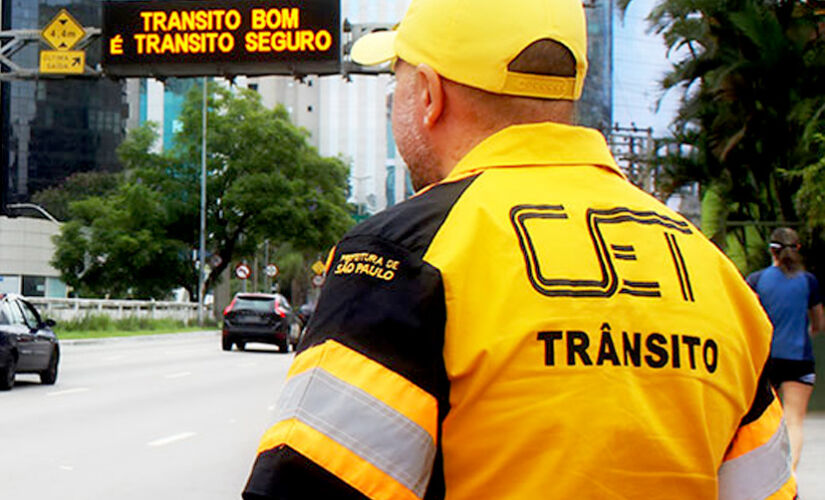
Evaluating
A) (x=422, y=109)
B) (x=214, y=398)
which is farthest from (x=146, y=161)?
(x=422, y=109)

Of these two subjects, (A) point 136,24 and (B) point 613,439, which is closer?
(B) point 613,439

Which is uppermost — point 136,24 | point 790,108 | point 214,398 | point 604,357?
point 136,24

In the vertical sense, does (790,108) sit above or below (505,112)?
above

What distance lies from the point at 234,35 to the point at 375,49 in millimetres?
19726

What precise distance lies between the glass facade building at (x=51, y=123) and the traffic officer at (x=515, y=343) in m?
103

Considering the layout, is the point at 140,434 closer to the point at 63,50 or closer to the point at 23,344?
the point at 23,344

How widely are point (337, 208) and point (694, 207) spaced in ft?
72.4

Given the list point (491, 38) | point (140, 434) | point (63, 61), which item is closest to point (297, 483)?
point (491, 38)

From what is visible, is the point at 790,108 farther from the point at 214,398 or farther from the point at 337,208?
the point at 337,208

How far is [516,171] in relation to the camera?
181 cm

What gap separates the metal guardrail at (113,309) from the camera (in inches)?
1494

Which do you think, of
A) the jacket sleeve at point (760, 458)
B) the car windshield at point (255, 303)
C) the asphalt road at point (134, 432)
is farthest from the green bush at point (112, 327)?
the jacket sleeve at point (760, 458)

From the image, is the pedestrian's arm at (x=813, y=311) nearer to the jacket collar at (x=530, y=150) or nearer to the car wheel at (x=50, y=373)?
the jacket collar at (x=530, y=150)

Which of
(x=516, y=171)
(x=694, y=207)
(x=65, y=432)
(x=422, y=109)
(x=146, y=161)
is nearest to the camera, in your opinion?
(x=516, y=171)
